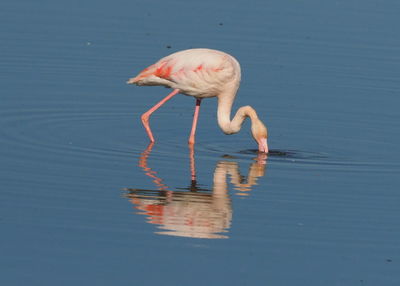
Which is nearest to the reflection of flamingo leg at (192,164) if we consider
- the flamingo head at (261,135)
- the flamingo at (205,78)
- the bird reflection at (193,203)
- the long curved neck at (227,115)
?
the bird reflection at (193,203)

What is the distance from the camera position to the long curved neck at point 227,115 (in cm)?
1385

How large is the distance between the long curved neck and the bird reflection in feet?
4.18

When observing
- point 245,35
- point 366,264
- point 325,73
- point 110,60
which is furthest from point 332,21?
point 366,264

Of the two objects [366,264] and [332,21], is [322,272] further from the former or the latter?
[332,21]

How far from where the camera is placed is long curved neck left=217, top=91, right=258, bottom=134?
13847 millimetres

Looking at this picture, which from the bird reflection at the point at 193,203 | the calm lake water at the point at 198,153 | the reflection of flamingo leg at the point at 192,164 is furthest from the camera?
the reflection of flamingo leg at the point at 192,164

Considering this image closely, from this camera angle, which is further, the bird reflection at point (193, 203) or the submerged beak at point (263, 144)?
the submerged beak at point (263, 144)

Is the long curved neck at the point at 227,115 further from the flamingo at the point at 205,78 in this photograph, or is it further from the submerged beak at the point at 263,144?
the submerged beak at the point at 263,144

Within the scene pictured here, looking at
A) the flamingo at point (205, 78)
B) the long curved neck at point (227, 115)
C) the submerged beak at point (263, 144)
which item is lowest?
the submerged beak at point (263, 144)

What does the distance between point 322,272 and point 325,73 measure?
977 cm

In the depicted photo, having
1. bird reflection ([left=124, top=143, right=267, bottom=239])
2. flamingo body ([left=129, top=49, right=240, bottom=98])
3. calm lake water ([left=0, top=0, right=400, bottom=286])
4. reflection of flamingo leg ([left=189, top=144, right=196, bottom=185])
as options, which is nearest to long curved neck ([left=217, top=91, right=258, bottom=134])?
flamingo body ([left=129, top=49, right=240, bottom=98])

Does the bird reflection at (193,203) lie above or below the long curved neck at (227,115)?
below

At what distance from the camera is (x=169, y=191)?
11297 mm

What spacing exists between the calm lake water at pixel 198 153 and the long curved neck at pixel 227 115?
26cm
